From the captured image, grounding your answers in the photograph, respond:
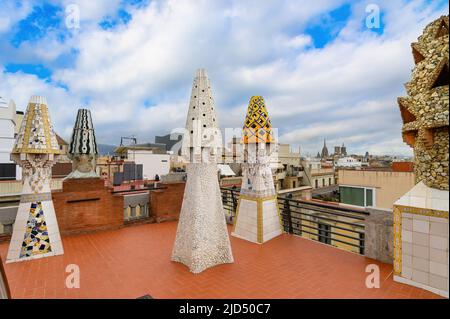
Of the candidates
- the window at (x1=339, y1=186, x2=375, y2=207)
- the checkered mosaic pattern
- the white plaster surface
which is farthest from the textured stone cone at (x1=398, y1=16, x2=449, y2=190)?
the window at (x1=339, y1=186, x2=375, y2=207)

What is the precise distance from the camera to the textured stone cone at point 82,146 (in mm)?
9696

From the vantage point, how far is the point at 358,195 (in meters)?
19.0

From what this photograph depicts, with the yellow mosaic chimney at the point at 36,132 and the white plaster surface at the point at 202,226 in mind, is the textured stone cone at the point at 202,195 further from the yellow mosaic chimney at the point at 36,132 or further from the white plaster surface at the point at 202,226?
the yellow mosaic chimney at the point at 36,132

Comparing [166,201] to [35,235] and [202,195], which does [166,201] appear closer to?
[35,235]

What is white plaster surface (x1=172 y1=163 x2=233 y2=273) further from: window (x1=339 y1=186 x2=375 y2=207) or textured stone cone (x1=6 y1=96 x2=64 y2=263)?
window (x1=339 y1=186 x2=375 y2=207)

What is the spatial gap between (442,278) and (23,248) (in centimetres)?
957

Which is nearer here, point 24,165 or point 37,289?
point 37,289

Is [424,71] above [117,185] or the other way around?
above

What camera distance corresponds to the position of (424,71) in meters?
4.46

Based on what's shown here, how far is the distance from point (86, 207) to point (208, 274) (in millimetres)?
5619

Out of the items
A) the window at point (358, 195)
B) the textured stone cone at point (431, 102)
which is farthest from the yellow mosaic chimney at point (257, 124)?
the window at point (358, 195)

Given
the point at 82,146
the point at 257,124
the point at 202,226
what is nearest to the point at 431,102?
the point at 257,124
